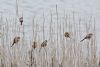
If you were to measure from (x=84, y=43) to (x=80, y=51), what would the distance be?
27 cm

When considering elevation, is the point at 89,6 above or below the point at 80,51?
above

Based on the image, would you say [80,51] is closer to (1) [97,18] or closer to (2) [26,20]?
(2) [26,20]

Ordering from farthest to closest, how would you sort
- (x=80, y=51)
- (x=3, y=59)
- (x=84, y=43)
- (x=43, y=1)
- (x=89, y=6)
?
(x=43, y=1) → (x=89, y=6) → (x=84, y=43) → (x=80, y=51) → (x=3, y=59)

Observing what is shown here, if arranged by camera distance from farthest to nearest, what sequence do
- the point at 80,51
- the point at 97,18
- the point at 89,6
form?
the point at 89,6, the point at 97,18, the point at 80,51

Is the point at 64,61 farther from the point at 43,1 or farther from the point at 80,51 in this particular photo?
the point at 43,1

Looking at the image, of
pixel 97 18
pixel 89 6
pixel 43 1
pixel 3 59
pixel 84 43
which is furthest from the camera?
pixel 43 1

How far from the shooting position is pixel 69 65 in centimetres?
327

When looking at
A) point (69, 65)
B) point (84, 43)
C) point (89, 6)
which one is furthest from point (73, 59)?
point (89, 6)

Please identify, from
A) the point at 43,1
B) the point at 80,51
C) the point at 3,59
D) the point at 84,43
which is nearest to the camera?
the point at 3,59

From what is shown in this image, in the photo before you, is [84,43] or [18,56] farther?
[84,43]

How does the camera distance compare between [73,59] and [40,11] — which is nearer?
[73,59]

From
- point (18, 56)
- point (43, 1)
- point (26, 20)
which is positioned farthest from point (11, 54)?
point (43, 1)

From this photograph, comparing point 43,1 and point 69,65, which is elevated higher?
point 43,1

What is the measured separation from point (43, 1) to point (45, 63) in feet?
12.7
